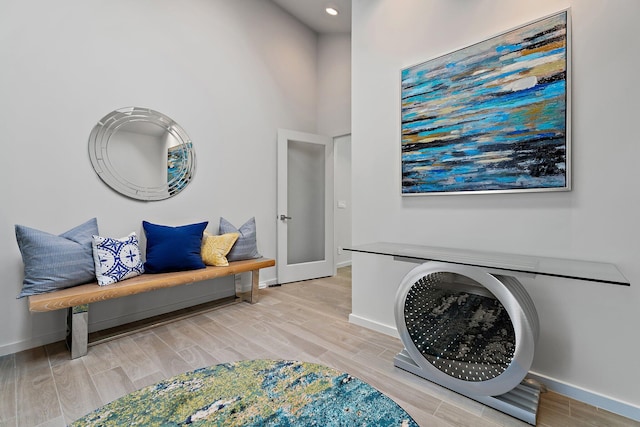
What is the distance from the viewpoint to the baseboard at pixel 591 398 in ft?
4.84

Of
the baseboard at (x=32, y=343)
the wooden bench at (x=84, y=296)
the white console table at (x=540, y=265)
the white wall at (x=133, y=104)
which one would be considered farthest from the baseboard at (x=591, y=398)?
the baseboard at (x=32, y=343)

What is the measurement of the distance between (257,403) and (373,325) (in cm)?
146

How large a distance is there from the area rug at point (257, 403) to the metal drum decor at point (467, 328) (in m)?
0.56

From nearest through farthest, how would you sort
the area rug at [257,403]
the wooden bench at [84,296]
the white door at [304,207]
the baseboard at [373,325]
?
1. the area rug at [257,403]
2. the wooden bench at [84,296]
3. the baseboard at [373,325]
4. the white door at [304,207]

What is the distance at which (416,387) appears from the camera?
1700mm

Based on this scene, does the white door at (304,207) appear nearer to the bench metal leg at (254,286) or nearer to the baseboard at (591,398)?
the bench metal leg at (254,286)

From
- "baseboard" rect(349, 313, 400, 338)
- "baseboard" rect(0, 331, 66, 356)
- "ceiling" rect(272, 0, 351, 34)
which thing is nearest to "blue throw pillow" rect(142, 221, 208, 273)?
"baseboard" rect(0, 331, 66, 356)

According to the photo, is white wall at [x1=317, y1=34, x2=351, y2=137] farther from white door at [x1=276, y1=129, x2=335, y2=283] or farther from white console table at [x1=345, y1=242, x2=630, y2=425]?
white console table at [x1=345, y1=242, x2=630, y2=425]

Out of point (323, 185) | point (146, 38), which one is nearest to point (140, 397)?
point (146, 38)

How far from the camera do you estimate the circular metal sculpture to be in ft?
4.62

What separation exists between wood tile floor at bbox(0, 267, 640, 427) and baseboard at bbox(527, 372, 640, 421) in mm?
40

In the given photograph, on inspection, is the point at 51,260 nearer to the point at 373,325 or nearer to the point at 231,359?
the point at 231,359

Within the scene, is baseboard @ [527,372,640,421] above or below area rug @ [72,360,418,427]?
below

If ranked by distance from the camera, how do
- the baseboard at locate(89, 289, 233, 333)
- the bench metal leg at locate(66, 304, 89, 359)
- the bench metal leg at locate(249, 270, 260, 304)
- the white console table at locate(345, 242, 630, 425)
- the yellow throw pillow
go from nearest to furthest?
the white console table at locate(345, 242, 630, 425), the bench metal leg at locate(66, 304, 89, 359), the baseboard at locate(89, 289, 233, 333), the yellow throw pillow, the bench metal leg at locate(249, 270, 260, 304)
